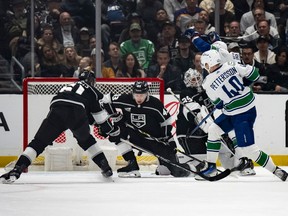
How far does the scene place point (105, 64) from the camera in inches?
406

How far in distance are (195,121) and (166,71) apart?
49.8 inches

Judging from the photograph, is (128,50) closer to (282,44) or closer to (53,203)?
(282,44)

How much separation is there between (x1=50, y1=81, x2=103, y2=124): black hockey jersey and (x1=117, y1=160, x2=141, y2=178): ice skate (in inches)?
26.1

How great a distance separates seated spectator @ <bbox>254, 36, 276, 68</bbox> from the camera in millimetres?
10617

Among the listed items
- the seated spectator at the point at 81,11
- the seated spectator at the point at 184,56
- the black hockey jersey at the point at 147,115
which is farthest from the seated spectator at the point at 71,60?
the black hockey jersey at the point at 147,115

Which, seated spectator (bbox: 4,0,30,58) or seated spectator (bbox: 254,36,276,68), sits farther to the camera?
seated spectator (bbox: 254,36,276,68)

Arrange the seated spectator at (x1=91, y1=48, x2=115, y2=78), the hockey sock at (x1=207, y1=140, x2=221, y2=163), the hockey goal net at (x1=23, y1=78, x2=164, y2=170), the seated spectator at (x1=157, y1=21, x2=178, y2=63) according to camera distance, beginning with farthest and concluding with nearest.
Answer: the seated spectator at (x1=157, y1=21, x2=178, y2=63), the seated spectator at (x1=91, y1=48, x2=115, y2=78), the hockey goal net at (x1=23, y1=78, x2=164, y2=170), the hockey sock at (x1=207, y1=140, x2=221, y2=163)

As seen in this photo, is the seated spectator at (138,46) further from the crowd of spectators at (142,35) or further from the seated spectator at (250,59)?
the seated spectator at (250,59)

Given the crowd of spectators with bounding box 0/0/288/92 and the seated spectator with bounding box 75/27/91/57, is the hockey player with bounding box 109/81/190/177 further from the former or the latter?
the seated spectator with bounding box 75/27/91/57

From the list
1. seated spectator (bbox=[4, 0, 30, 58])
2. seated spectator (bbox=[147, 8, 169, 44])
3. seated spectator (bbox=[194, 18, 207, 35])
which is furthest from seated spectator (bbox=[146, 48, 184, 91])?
seated spectator (bbox=[4, 0, 30, 58])

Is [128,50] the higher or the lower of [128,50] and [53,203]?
the higher

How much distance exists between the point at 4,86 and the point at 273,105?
2.70m

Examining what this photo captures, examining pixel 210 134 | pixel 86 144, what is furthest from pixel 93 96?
pixel 210 134

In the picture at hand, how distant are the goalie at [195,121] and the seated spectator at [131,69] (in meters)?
1.07
